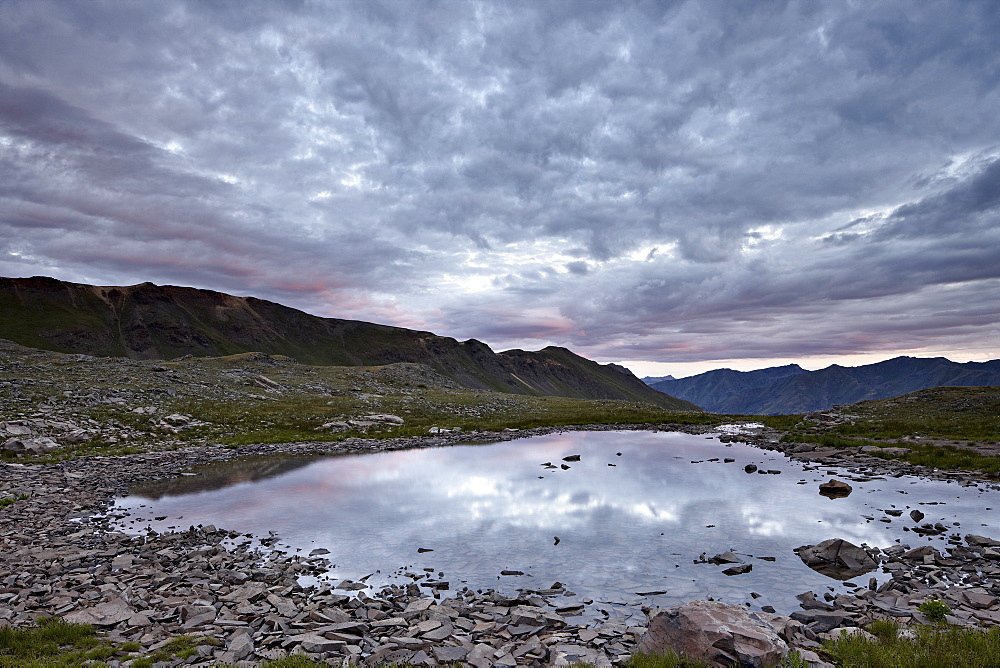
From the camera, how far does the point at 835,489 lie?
2706cm

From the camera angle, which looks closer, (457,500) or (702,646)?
(702,646)

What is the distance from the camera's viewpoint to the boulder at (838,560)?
50.8 ft

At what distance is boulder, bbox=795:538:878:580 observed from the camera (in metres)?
15.5

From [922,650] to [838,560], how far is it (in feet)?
27.4

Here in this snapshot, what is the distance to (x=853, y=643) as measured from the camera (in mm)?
9398

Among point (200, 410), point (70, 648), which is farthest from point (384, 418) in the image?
point (70, 648)

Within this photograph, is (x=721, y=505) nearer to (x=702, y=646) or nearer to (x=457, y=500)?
(x=457, y=500)

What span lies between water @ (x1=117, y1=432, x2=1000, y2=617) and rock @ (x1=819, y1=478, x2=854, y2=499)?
50 cm

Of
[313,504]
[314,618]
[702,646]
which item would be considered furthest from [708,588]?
[313,504]

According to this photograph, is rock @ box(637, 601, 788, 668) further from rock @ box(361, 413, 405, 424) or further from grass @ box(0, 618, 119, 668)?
rock @ box(361, 413, 405, 424)

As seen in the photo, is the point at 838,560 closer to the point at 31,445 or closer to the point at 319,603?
the point at 319,603

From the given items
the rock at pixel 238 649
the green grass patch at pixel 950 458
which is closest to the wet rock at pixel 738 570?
the rock at pixel 238 649

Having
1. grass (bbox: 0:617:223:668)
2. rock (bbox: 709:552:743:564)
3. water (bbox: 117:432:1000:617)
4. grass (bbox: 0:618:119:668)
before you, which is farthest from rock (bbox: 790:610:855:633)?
grass (bbox: 0:618:119:668)

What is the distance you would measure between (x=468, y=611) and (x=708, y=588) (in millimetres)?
7222
